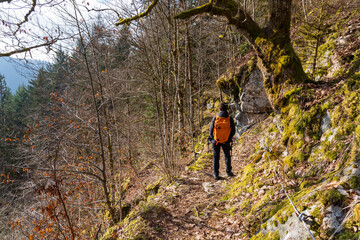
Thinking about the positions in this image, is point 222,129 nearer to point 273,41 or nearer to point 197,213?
point 197,213

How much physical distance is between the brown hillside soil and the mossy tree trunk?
8.89 feet

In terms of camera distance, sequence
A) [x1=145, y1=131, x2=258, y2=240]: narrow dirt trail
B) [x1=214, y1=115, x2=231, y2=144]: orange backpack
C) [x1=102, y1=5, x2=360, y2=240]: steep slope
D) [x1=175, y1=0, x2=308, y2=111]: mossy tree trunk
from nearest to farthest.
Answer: [x1=102, y1=5, x2=360, y2=240]: steep slope, [x1=145, y1=131, x2=258, y2=240]: narrow dirt trail, [x1=175, y1=0, x2=308, y2=111]: mossy tree trunk, [x1=214, y1=115, x2=231, y2=144]: orange backpack

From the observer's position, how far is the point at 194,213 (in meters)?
4.29

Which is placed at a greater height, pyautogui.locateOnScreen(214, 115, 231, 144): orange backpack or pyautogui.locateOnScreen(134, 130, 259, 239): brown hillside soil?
pyautogui.locateOnScreen(214, 115, 231, 144): orange backpack

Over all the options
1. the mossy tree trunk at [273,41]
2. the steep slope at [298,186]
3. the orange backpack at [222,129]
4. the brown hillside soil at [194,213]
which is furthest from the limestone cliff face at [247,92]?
the brown hillside soil at [194,213]

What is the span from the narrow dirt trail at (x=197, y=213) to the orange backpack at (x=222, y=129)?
117 cm

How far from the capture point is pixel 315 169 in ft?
10.1

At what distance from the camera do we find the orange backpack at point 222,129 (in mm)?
5207

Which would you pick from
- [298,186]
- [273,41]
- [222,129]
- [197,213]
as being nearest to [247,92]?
[273,41]

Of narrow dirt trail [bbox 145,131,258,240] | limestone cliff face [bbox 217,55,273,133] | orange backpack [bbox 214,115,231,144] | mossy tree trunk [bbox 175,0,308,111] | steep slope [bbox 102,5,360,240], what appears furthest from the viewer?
limestone cliff face [bbox 217,55,273,133]

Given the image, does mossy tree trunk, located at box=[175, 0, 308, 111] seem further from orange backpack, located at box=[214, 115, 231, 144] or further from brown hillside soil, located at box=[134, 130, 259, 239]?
brown hillside soil, located at box=[134, 130, 259, 239]

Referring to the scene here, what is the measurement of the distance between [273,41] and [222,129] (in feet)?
8.06

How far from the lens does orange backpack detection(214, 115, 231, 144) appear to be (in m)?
5.21

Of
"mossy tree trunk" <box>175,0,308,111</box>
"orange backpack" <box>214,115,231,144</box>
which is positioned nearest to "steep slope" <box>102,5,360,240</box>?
"mossy tree trunk" <box>175,0,308,111</box>
